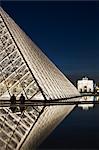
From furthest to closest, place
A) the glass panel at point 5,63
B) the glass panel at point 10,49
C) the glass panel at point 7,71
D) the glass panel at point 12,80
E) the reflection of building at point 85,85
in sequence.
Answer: the reflection of building at point 85,85
the glass panel at point 5,63
the glass panel at point 10,49
the glass panel at point 7,71
the glass panel at point 12,80

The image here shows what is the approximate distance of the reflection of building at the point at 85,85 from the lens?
3831 inches

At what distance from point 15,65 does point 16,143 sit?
44.9ft

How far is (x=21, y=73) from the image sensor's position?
62.0 ft

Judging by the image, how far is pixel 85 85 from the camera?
324ft

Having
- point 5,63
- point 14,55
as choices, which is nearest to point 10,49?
point 14,55

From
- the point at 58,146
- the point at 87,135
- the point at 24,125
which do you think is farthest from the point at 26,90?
the point at 58,146

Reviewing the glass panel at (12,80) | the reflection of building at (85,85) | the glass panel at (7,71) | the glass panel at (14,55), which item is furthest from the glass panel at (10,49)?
the reflection of building at (85,85)

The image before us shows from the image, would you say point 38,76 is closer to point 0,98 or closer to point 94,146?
point 0,98

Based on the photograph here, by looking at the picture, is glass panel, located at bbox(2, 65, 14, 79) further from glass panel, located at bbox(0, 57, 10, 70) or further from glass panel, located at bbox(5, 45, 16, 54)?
glass panel, located at bbox(5, 45, 16, 54)

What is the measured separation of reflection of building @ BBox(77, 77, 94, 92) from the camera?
9731 centimetres

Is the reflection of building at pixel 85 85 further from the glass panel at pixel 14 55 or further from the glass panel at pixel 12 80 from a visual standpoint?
the glass panel at pixel 12 80

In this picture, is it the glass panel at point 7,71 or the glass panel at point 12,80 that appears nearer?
the glass panel at point 12,80

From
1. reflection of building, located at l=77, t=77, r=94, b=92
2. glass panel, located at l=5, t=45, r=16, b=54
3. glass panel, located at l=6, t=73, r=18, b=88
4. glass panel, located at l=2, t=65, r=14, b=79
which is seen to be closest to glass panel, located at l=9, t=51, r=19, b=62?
glass panel, located at l=5, t=45, r=16, b=54

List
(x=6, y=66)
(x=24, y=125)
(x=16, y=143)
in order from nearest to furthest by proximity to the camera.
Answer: (x=16, y=143) → (x=24, y=125) → (x=6, y=66)
